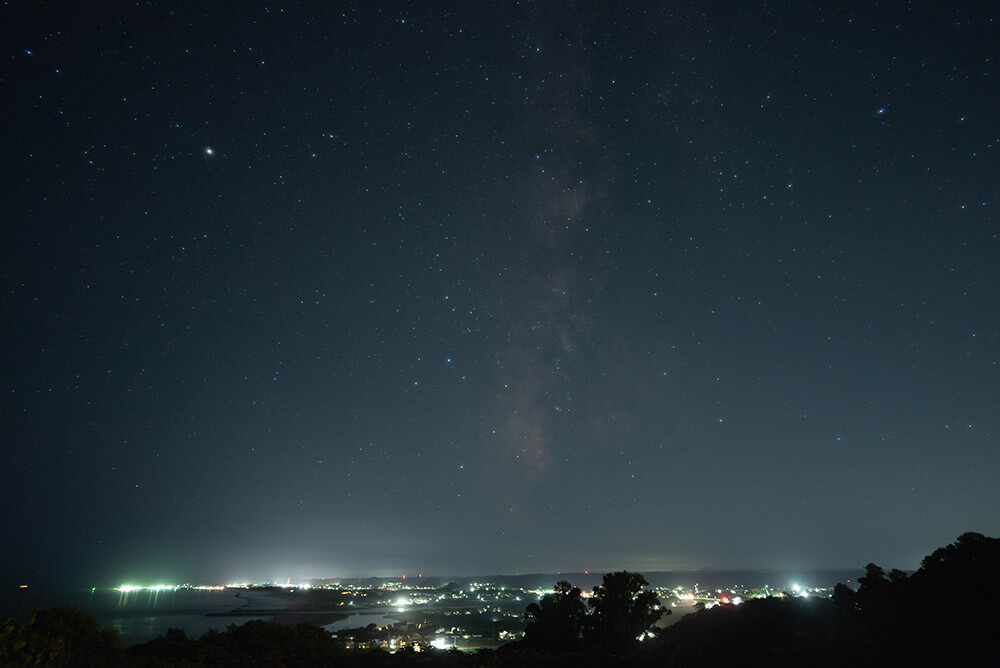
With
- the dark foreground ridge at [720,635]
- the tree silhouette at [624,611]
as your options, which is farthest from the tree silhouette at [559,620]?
the tree silhouette at [624,611]

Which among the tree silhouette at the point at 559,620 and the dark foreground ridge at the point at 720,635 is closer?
the dark foreground ridge at the point at 720,635

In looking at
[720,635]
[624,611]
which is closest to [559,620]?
[624,611]

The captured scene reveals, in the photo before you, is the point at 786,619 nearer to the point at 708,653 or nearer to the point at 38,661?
the point at 708,653

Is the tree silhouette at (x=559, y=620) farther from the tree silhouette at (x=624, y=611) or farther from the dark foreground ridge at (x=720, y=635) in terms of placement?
the tree silhouette at (x=624, y=611)

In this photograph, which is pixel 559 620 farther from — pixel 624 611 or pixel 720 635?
pixel 720 635

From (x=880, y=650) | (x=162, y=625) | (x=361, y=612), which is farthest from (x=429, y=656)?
(x=361, y=612)
